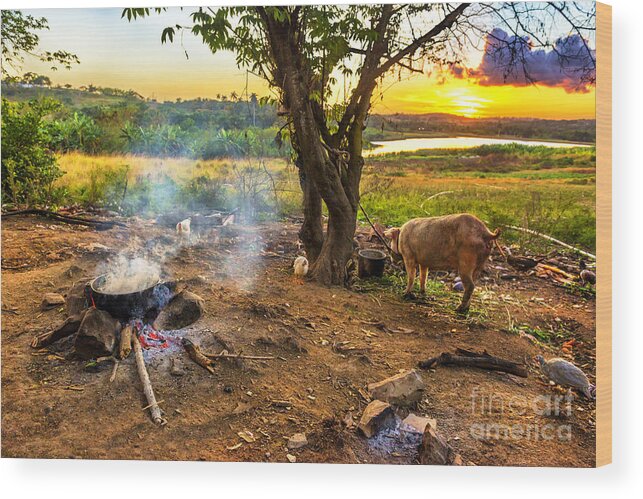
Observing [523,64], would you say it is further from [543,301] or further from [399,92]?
[543,301]

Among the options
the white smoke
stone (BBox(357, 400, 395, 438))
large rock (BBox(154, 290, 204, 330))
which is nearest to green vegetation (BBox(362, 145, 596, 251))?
stone (BBox(357, 400, 395, 438))

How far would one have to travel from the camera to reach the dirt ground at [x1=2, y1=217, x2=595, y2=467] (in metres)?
2.85

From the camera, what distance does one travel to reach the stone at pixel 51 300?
3.42 meters

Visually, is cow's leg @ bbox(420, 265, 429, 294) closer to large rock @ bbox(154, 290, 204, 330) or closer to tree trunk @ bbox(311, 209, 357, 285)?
tree trunk @ bbox(311, 209, 357, 285)

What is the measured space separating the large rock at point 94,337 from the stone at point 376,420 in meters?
1.71

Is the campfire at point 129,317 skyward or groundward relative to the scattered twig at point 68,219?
groundward

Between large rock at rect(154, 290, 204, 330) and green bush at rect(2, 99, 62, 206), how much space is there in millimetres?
1397

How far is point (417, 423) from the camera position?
2.92 meters

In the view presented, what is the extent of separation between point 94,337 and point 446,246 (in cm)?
257

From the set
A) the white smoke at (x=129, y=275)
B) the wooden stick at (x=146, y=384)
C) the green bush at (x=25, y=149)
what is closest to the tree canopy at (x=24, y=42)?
the green bush at (x=25, y=149)

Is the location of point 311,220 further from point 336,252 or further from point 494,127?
point 494,127

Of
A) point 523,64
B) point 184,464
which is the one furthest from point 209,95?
point 184,464

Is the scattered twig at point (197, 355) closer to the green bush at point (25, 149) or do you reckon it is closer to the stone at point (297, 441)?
the stone at point (297, 441)

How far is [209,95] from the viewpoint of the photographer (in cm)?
351
